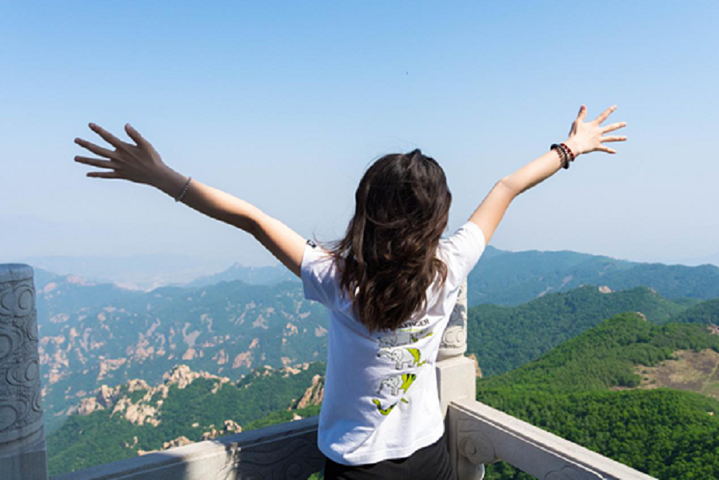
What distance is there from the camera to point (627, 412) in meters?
13.0

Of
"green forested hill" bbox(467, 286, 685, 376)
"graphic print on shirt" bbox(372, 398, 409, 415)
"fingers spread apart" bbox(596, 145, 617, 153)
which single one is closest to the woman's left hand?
"graphic print on shirt" bbox(372, 398, 409, 415)

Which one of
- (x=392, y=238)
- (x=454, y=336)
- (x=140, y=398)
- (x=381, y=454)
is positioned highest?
(x=392, y=238)

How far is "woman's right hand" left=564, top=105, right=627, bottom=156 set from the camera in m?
2.03

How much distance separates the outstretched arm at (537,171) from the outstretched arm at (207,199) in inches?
25.3

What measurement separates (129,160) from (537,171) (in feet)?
4.48

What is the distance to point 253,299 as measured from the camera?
4461 inches

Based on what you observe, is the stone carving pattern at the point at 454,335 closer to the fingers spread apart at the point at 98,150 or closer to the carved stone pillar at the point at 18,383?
the carved stone pillar at the point at 18,383

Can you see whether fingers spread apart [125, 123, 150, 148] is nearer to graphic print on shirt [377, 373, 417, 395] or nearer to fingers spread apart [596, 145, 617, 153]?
graphic print on shirt [377, 373, 417, 395]

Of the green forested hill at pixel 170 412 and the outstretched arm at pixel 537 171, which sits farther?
the green forested hill at pixel 170 412

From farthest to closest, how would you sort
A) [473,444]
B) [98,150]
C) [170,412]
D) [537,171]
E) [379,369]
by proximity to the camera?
[170,412], [473,444], [537,171], [379,369], [98,150]

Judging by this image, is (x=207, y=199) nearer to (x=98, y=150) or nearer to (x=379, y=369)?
(x=98, y=150)

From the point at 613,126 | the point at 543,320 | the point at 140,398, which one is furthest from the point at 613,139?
the point at 543,320

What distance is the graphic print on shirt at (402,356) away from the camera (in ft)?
5.10

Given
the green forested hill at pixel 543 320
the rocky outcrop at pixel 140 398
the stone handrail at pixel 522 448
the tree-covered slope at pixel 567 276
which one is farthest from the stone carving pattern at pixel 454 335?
the tree-covered slope at pixel 567 276
